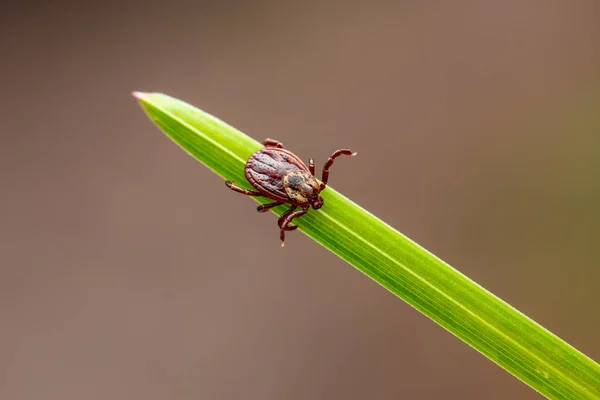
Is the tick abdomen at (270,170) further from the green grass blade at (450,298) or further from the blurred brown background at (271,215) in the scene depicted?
the blurred brown background at (271,215)

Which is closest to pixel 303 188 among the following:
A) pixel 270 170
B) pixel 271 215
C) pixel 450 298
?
pixel 270 170

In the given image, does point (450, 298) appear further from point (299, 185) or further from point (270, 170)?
point (270, 170)

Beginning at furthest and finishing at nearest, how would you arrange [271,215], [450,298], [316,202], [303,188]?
[271,215] < [303,188] < [316,202] < [450,298]

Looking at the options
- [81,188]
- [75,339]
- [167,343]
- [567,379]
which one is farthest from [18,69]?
[567,379]

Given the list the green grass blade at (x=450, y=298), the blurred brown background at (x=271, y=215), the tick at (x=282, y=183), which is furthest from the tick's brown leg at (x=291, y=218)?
the blurred brown background at (x=271, y=215)

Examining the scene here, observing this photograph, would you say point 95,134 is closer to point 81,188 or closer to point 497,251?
point 81,188
